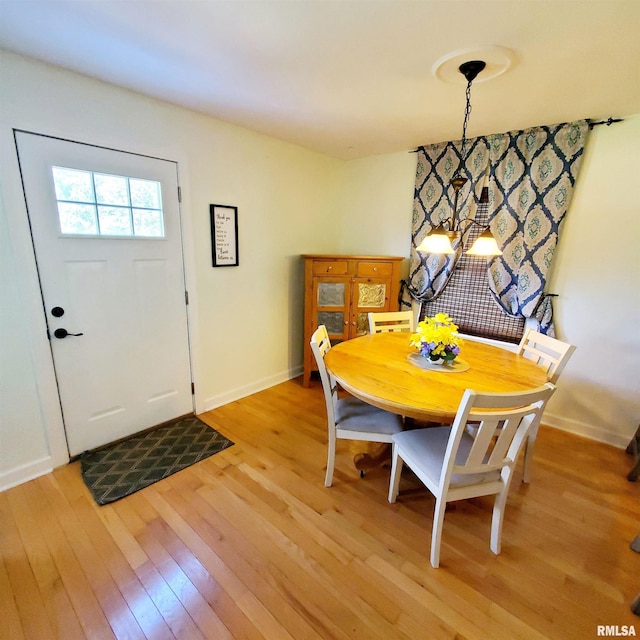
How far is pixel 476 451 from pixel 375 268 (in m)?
2.14

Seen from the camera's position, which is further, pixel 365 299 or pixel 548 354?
pixel 365 299

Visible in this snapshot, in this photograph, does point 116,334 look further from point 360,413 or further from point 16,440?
point 360,413

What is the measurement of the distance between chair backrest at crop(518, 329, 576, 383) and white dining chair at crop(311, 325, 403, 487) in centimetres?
95

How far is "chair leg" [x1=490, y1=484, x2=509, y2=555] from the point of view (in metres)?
1.54

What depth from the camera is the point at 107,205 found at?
6.84ft

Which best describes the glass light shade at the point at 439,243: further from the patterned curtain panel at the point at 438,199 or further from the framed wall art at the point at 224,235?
the framed wall art at the point at 224,235

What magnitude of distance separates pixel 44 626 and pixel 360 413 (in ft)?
5.41

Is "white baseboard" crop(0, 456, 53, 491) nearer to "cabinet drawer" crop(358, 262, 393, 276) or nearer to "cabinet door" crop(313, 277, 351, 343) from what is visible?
"cabinet door" crop(313, 277, 351, 343)

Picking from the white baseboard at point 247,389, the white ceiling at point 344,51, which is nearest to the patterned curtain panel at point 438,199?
the white ceiling at point 344,51

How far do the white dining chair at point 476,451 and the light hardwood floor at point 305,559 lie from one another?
8.3 inches

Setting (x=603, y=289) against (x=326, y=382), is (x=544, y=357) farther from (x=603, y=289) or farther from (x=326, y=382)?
(x=326, y=382)

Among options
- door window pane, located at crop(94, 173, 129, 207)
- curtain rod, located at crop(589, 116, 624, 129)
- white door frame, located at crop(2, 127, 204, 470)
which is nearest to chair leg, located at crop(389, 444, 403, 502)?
white door frame, located at crop(2, 127, 204, 470)

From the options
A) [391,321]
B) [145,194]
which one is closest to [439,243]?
[391,321]

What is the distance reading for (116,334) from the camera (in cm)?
226
